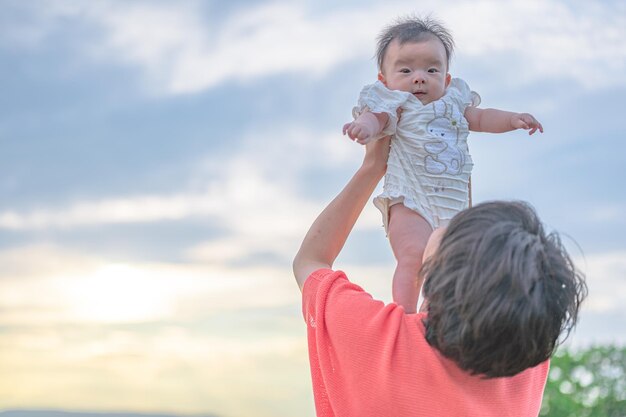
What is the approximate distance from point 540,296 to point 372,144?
92 cm

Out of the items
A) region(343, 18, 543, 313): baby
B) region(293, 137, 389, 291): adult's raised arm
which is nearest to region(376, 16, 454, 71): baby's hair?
region(343, 18, 543, 313): baby

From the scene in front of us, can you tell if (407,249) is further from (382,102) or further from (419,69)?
(419,69)

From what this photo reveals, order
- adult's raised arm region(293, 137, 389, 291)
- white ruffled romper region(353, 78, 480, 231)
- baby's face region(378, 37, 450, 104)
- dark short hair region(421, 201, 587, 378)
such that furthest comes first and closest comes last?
baby's face region(378, 37, 450, 104)
white ruffled romper region(353, 78, 480, 231)
adult's raised arm region(293, 137, 389, 291)
dark short hair region(421, 201, 587, 378)

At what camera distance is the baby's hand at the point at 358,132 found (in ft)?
7.74

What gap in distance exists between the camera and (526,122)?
261cm

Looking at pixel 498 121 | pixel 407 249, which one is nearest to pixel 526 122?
pixel 498 121

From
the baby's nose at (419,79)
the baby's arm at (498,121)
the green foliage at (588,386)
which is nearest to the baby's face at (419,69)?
the baby's nose at (419,79)

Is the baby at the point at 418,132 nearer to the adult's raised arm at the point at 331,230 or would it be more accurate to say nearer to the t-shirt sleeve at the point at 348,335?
the adult's raised arm at the point at 331,230

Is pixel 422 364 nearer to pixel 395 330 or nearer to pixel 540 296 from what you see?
pixel 395 330

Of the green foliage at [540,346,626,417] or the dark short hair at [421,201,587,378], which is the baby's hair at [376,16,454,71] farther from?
the green foliage at [540,346,626,417]

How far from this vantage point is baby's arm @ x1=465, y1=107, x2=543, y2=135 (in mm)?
2613

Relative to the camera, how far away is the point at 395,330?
1893mm

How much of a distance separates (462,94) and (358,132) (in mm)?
489

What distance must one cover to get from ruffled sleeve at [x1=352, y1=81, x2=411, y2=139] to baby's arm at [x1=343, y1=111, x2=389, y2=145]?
0.13 ft
